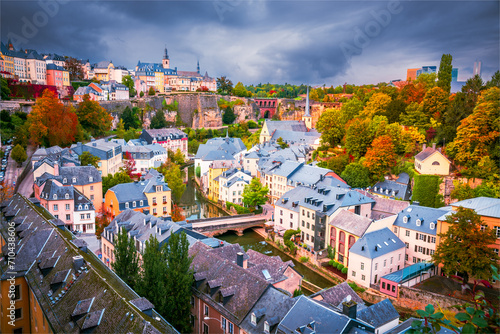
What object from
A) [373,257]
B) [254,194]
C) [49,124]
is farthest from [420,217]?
[49,124]

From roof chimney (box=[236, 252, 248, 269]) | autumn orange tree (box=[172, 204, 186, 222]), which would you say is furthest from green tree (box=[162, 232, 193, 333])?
autumn orange tree (box=[172, 204, 186, 222])

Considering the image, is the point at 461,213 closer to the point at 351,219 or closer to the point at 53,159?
the point at 351,219

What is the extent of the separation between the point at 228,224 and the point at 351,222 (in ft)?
40.4

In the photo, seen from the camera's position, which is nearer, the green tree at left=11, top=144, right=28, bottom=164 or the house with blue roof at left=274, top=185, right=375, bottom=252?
the house with blue roof at left=274, top=185, right=375, bottom=252

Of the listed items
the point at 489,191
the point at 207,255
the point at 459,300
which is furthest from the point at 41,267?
the point at 489,191

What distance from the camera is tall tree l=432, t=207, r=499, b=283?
20.1m

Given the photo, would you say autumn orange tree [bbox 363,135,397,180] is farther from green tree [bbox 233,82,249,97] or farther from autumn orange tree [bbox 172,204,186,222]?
green tree [bbox 233,82,249,97]

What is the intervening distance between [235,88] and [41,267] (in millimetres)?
90279

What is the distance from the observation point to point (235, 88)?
3954 inches

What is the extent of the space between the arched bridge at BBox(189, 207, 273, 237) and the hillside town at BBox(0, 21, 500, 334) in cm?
14

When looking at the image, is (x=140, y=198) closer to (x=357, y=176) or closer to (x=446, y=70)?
(x=357, y=176)

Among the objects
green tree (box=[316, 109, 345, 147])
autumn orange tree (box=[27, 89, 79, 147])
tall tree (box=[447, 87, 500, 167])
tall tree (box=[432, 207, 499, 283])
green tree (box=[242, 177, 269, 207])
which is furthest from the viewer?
green tree (box=[316, 109, 345, 147])

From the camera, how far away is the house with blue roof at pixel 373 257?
23.4 meters

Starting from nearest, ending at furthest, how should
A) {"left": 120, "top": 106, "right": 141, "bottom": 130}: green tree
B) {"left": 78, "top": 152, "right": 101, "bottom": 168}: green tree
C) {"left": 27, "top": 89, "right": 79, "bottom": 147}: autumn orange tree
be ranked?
{"left": 78, "top": 152, "right": 101, "bottom": 168}: green tree < {"left": 27, "top": 89, "right": 79, "bottom": 147}: autumn orange tree < {"left": 120, "top": 106, "right": 141, "bottom": 130}: green tree
